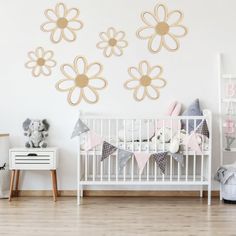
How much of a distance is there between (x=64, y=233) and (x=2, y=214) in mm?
729

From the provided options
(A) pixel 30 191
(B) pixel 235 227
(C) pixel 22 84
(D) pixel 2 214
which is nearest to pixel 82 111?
(C) pixel 22 84

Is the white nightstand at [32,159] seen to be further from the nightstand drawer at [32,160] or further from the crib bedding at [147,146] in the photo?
the crib bedding at [147,146]

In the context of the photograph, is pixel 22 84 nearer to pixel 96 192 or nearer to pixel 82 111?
A: pixel 82 111

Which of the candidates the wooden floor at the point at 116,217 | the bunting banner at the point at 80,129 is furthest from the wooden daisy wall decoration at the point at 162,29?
the wooden floor at the point at 116,217

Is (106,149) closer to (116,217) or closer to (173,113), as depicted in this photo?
(116,217)

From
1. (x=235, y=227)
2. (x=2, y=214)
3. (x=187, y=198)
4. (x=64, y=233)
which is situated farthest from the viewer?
(x=187, y=198)

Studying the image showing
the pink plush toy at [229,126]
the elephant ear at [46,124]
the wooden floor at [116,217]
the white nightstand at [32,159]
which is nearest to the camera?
the wooden floor at [116,217]

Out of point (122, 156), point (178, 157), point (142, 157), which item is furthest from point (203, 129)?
point (122, 156)

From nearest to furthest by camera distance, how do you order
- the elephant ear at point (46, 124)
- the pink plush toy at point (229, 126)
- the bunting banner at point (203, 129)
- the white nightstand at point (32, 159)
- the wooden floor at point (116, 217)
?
1. the wooden floor at point (116, 217)
2. the bunting banner at point (203, 129)
3. the white nightstand at point (32, 159)
4. the pink plush toy at point (229, 126)
5. the elephant ear at point (46, 124)

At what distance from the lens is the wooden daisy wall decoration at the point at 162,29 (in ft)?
12.4

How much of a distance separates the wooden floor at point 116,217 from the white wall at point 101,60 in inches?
19.2

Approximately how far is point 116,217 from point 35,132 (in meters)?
1.17

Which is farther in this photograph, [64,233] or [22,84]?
[22,84]

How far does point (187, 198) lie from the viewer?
3.70m
